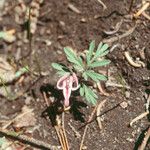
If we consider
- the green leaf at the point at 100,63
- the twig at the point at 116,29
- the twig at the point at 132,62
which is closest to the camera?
the green leaf at the point at 100,63

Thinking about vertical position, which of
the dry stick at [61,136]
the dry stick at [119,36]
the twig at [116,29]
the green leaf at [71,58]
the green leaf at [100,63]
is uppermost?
the green leaf at [71,58]

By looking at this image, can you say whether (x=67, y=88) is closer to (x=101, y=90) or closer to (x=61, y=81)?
(x=61, y=81)

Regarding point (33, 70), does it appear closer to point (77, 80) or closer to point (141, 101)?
point (77, 80)

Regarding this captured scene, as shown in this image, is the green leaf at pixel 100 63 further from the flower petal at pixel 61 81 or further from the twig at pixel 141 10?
the twig at pixel 141 10

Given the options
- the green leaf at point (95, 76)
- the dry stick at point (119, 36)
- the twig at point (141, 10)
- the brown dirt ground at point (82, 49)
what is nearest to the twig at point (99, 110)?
the brown dirt ground at point (82, 49)

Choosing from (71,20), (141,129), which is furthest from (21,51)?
(141,129)
